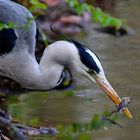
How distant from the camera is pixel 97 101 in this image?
6840mm

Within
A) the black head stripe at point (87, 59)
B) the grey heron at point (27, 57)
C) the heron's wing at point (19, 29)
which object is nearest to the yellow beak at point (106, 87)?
the grey heron at point (27, 57)

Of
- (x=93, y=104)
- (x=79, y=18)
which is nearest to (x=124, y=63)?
(x=93, y=104)

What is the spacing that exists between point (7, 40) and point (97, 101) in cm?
184

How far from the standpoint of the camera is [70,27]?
10703mm

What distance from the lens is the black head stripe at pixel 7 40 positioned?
5.22 m

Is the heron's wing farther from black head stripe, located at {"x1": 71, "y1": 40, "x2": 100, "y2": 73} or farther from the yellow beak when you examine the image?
the yellow beak

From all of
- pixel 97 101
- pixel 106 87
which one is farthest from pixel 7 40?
pixel 97 101

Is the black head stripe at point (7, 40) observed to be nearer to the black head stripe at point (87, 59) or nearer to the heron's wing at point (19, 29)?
the heron's wing at point (19, 29)

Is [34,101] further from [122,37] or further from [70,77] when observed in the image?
Answer: [122,37]

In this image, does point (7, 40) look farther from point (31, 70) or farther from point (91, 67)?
point (91, 67)

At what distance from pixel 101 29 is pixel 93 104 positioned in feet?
13.2

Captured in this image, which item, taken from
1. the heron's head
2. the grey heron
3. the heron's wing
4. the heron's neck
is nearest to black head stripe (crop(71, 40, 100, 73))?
the heron's head

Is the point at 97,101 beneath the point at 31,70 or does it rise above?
beneath

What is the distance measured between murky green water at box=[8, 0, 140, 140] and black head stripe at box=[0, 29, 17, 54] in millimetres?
552
